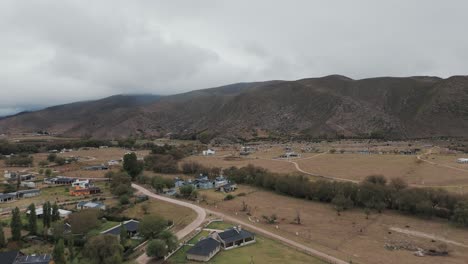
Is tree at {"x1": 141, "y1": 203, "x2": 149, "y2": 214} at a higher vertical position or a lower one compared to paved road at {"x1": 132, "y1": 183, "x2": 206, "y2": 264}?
higher

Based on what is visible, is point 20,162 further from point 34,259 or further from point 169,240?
point 169,240

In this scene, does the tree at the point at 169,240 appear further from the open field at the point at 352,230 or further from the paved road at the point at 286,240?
the open field at the point at 352,230

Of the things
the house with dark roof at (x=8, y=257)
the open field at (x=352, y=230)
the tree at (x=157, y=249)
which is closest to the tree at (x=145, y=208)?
the open field at (x=352, y=230)

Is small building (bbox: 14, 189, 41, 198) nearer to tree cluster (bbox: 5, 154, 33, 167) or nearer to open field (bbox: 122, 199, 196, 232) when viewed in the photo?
open field (bbox: 122, 199, 196, 232)

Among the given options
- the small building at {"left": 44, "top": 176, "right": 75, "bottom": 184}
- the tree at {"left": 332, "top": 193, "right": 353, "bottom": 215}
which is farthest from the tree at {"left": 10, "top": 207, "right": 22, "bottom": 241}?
the tree at {"left": 332, "top": 193, "right": 353, "bottom": 215}

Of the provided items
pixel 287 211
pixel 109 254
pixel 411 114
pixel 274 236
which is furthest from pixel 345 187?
pixel 411 114

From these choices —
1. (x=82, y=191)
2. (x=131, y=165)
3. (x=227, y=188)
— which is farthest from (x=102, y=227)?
(x=131, y=165)

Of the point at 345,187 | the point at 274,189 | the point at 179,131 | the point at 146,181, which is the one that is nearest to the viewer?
the point at 345,187

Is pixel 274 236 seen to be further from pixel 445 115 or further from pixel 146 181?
pixel 445 115

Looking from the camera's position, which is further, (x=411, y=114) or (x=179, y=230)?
(x=411, y=114)
